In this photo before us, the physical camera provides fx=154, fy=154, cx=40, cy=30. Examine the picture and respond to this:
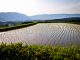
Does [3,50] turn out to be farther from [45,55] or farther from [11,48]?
[45,55]

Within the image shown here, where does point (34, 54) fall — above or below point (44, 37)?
above

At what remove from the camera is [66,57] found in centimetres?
598

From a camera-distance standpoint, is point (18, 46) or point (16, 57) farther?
point (18, 46)

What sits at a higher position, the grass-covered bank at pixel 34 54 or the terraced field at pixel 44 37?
the grass-covered bank at pixel 34 54

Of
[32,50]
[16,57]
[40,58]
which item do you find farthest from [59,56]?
[16,57]

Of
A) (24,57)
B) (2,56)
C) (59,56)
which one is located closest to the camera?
(59,56)

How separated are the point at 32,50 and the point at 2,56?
1399mm

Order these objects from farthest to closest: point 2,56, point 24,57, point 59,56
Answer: point 2,56, point 24,57, point 59,56

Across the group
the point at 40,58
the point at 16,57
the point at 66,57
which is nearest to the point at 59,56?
the point at 66,57

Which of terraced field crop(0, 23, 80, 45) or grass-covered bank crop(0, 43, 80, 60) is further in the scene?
terraced field crop(0, 23, 80, 45)

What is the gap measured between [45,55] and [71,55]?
3.41ft

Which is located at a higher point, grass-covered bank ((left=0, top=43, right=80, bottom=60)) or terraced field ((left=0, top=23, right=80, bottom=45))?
grass-covered bank ((left=0, top=43, right=80, bottom=60))

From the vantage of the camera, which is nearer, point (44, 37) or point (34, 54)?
point (34, 54)

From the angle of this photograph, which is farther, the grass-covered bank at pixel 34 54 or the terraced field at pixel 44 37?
the terraced field at pixel 44 37
